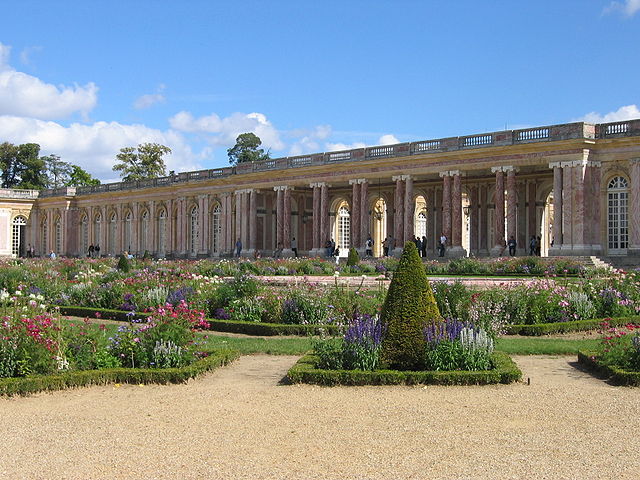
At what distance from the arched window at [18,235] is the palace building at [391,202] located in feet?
3.16

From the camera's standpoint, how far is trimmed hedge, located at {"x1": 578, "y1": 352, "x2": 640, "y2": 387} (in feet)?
31.7

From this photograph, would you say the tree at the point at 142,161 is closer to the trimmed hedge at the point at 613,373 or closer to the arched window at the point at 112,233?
the arched window at the point at 112,233

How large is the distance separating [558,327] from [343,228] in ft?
124

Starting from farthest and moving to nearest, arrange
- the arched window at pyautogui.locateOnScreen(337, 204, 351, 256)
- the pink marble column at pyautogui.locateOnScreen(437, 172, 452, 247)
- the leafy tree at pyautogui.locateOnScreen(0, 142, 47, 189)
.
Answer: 1. the leafy tree at pyautogui.locateOnScreen(0, 142, 47, 189)
2. the arched window at pyautogui.locateOnScreen(337, 204, 351, 256)
3. the pink marble column at pyautogui.locateOnScreen(437, 172, 452, 247)

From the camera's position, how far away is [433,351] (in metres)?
10.3

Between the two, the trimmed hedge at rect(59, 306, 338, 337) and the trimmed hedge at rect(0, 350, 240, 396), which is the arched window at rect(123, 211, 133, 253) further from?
the trimmed hedge at rect(0, 350, 240, 396)

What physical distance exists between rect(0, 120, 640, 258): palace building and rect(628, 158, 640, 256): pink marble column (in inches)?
2.4

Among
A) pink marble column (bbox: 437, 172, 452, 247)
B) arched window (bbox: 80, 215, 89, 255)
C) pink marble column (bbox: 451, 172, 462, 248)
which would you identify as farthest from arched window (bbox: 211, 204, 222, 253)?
pink marble column (bbox: 451, 172, 462, 248)

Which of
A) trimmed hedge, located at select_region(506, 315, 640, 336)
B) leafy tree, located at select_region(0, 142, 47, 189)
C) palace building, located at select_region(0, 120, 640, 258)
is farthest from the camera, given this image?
leafy tree, located at select_region(0, 142, 47, 189)

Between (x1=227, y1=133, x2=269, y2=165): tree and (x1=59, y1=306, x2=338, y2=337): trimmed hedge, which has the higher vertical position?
(x1=227, y1=133, x2=269, y2=165): tree

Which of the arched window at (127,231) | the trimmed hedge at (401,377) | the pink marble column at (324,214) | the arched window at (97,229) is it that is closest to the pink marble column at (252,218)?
the pink marble column at (324,214)

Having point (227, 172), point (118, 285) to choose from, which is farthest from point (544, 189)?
point (118, 285)

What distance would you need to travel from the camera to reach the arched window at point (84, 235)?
65.9 meters

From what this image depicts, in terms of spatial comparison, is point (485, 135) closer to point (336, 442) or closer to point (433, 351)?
point (433, 351)
